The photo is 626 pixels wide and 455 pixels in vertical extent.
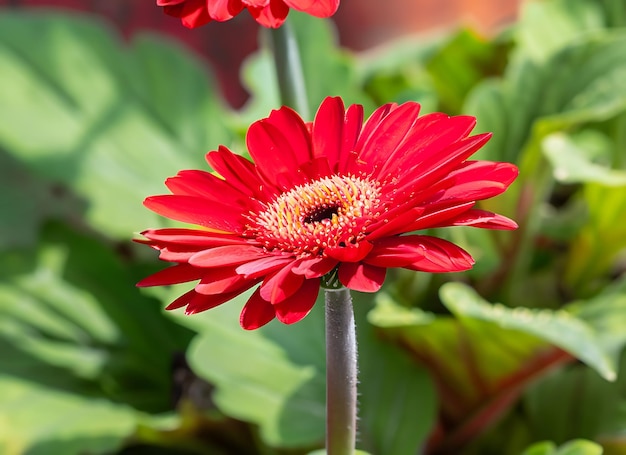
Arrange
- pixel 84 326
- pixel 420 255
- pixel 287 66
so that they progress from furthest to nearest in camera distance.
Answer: pixel 84 326, pixel 287 66, pixel 420 255

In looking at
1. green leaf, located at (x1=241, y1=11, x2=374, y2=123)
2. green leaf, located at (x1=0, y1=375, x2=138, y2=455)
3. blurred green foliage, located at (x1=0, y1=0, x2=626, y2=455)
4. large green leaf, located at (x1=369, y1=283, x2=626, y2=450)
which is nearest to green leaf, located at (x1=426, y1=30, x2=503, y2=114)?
blurred green foliage, located at (x1=0, y1=0, x2=626, y2=455)

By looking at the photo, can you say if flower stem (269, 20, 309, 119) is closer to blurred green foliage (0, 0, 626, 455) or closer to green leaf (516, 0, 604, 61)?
blurred green foliage (0, 0, 626, 455)

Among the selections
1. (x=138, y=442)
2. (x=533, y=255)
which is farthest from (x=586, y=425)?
(x=138, y=442)

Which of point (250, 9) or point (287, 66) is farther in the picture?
point (287, 66)

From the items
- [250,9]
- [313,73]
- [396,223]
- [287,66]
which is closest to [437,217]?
[396,223]

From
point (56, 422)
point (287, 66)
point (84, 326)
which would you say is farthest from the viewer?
point (84, 326)

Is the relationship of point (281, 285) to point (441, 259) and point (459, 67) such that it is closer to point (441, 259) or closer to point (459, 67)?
point (441, 259)
